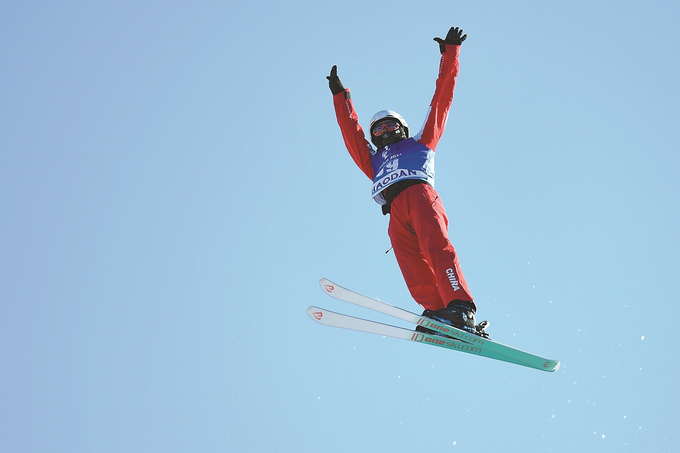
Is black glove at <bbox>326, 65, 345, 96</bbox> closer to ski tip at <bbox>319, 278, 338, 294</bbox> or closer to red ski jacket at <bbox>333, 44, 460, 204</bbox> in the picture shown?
red ski jacket at <bbox>333, 44, 460, 204</bbox>

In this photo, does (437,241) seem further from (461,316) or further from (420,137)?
(420,137)

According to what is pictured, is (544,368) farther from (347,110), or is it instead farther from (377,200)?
(347,110)

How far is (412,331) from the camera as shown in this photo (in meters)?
5.83

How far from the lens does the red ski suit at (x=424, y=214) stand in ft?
18.4

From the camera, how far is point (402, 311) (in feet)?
19.1

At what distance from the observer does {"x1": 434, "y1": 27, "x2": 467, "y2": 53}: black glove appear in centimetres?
660

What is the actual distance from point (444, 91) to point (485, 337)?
242 cm

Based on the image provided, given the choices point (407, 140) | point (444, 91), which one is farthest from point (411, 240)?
point (444, 91)

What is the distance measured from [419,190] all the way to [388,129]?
0.90 metres

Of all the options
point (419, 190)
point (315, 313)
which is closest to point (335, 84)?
point (419, 190)

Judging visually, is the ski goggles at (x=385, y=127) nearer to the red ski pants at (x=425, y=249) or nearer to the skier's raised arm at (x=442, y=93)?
the skier's raised arm at (x=442, y=93)

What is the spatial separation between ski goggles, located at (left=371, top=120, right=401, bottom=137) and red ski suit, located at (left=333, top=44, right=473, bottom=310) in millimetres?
147

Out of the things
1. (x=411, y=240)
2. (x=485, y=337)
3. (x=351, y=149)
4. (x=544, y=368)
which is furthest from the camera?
(x=351, y=149)

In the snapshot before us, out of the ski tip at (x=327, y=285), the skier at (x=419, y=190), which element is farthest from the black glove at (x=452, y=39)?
the ski tip at (x=327, y=285)
